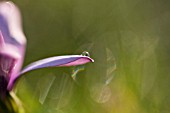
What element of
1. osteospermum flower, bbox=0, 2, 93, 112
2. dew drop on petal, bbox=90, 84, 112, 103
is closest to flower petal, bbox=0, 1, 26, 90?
osteospermum flower, bbox=0, 2, 93, 112

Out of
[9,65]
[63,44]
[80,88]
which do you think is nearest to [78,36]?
[63,44]

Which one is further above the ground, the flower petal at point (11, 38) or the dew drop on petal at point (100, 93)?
the flower petal at point (11, 38)

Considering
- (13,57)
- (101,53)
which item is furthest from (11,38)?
(101,53)

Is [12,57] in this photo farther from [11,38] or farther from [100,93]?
[100,93]

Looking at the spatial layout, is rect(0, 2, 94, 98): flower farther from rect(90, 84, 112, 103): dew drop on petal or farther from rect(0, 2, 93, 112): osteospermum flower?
rect(90, 84, 112, 103): dew drop on petal

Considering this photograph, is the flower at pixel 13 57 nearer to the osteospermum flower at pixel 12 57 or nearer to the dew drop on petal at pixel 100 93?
the osteospermum flower at pixel 12 57

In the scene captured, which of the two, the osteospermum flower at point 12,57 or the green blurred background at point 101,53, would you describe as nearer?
the osteospermum flower at point 12,57

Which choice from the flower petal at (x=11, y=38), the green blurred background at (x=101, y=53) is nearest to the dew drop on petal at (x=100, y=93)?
the green blurred background at (x=101, y=53)

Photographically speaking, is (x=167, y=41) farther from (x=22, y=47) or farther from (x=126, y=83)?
(x=22, y=47)
